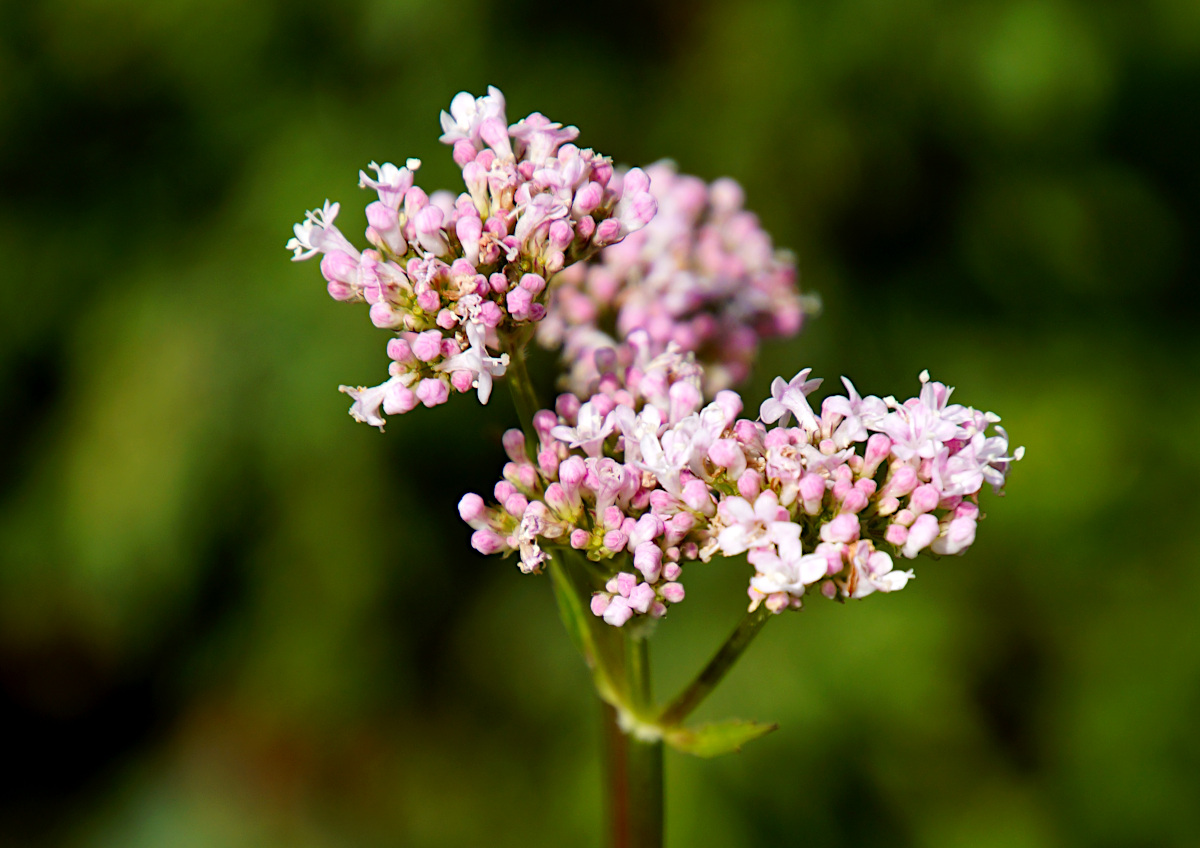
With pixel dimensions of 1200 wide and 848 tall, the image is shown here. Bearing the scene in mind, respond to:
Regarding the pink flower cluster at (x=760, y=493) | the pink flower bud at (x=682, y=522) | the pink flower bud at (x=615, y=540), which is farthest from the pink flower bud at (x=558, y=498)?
the pink flower bud at (x=682, y=522)

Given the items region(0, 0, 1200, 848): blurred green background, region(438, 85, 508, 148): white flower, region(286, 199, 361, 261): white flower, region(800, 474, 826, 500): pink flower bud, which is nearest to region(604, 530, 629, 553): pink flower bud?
region(800, 474, 826, 500): pink flower bud

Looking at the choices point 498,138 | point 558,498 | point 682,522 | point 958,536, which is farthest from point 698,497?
point 498,138

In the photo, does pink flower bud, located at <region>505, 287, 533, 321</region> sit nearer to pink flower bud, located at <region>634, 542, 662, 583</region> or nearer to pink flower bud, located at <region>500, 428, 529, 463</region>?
pink flower bud, located at <region>500, 428, 529, 463</region>

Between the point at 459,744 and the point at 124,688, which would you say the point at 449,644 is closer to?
the point at 459,744

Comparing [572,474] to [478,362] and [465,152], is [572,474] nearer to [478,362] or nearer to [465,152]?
[478,362]

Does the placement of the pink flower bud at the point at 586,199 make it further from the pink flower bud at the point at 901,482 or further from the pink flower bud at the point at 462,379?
the pink flower bud at the point at 901,482
